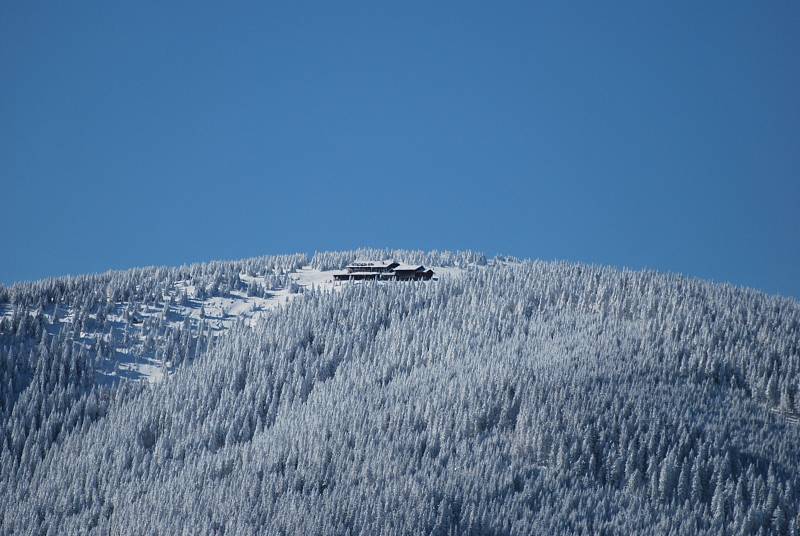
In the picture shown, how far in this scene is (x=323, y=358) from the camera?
163250mm

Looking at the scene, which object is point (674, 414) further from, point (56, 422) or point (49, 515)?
point (56, 422)

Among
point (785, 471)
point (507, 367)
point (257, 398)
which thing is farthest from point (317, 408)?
point (785, 471)

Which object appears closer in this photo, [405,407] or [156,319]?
[405,407]

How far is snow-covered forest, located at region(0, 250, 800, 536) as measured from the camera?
350ft

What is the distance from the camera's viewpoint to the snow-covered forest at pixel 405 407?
107 m

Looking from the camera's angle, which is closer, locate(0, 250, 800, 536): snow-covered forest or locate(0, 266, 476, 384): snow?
locate(0, 250, 800, 536): snow-covered forest

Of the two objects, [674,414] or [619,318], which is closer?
[674,414]

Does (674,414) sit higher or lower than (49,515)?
higher

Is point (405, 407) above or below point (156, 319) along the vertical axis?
below

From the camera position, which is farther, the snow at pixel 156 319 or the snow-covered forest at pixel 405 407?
the snow at pixel 156 319

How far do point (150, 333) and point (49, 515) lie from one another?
53.0 metres

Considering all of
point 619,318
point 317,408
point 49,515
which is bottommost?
point 49,515

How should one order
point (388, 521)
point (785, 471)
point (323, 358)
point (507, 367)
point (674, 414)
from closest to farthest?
point (388, 521) < point (785, 471) < point (674, 414) < point (507, 367) < point (323, 358)

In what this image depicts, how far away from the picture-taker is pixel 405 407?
428 ft
